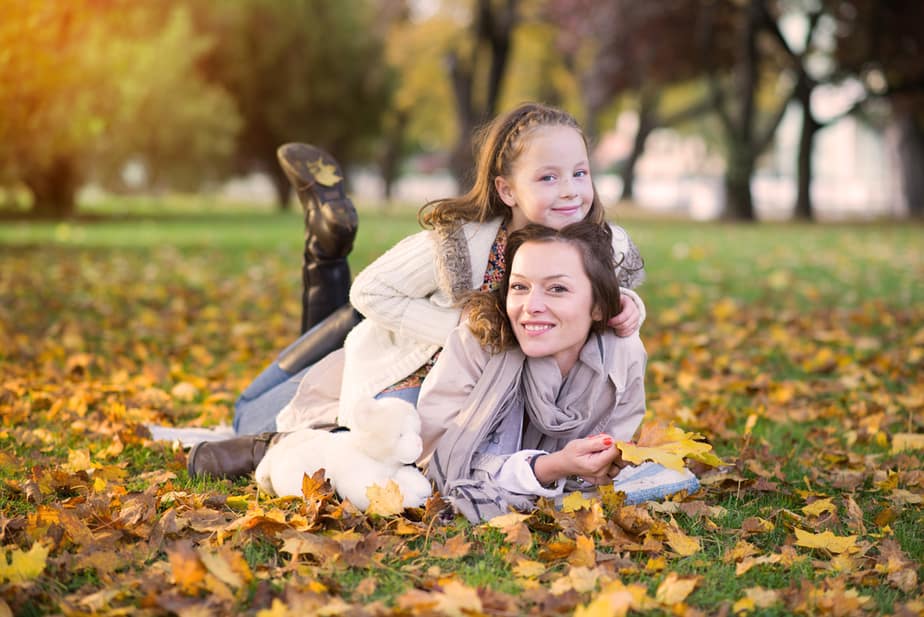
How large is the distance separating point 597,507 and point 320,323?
5.68 feet

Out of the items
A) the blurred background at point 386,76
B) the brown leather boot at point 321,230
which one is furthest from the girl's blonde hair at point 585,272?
the blurred background at point 386,76

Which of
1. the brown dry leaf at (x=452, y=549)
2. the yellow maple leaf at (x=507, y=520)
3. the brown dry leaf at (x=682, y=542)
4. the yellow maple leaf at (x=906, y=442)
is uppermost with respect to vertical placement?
the yellow maple leaf at (x=507, y=520)

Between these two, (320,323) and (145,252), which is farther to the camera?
(145,252)

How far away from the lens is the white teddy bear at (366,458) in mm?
3150

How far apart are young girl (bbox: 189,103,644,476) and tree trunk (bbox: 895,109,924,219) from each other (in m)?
26.6

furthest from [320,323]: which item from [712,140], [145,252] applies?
[712,140]

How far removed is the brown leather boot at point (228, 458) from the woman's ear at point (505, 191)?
1.20 meters

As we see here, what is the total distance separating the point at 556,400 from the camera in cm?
339

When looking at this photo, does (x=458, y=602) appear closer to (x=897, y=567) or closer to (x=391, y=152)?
(x=897, y=567)

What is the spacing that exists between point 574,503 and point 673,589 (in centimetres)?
63

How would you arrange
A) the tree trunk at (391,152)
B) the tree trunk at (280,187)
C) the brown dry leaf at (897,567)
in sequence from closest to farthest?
the brown dry leaf at (897,567) → the tree trunk at (280,187) → the tree trunk at (391,152)

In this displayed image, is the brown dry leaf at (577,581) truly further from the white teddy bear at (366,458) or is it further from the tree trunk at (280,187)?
the tree trunk at (280,187)

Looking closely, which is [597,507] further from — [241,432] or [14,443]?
[14,443]

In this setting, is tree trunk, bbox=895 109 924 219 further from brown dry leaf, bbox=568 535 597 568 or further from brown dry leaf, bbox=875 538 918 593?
brown dry leaf, bbox=568 535 597 568
